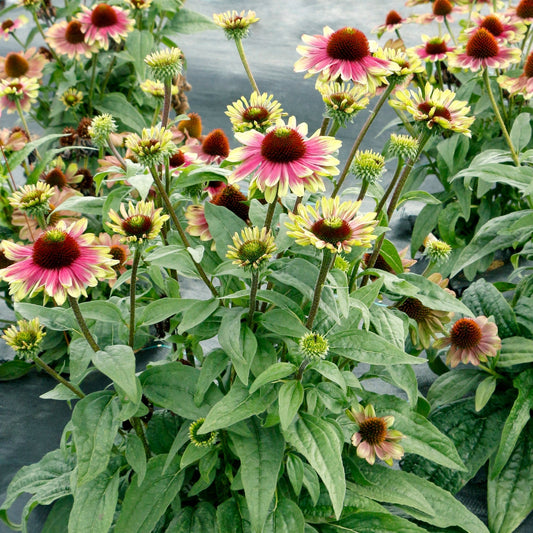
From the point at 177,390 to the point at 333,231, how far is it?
43 cm

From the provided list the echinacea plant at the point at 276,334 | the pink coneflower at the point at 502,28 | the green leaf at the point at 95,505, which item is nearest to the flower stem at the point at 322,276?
the echinacea plant at the point at 276,334

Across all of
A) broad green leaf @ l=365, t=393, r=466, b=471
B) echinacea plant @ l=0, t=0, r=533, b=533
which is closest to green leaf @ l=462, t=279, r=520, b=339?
echinacea plant @ l=0, t=0, r=533, b=533

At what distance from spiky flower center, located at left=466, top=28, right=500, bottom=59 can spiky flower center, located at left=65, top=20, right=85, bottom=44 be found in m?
1.20

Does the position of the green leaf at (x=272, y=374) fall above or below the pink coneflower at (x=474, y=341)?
above

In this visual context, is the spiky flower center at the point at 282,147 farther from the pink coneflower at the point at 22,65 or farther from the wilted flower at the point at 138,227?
the pink coneflower at the point at 22,65

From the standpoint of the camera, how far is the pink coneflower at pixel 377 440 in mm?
1214

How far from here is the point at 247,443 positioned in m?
1.07

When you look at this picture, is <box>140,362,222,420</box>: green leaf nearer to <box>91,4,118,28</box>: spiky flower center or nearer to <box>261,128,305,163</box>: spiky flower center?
<box>261,128,305,163</box>: spiky flower center

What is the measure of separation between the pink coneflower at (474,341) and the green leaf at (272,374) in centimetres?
55

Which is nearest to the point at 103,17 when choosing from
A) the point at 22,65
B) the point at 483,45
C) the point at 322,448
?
the point at 22,65

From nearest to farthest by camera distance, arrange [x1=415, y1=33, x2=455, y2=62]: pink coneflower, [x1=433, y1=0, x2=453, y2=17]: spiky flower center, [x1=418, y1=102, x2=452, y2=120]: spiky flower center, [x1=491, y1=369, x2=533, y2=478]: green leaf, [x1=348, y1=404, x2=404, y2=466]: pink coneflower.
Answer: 1. [x1=418, y1=102, x2=452, y2=120]: spiky flower center
2. [x1=348, y1=404, x2=404, y2=466]: pink coneflower
3. [x1=491, y1=369, x2=533, y2=478]: green leaf
4. [x1=415, y1=33, x2=455, y2=62]: pink coneflower
5. [x1=433, y1=0, x2=453, y2=17]: spiky flower center

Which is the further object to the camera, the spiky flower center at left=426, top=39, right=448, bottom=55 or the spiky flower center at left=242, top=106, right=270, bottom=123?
the spiky flower center at left=426, top=39, right=448, bottom=55

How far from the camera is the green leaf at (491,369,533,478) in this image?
135 centimetres

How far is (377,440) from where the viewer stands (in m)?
1.22
